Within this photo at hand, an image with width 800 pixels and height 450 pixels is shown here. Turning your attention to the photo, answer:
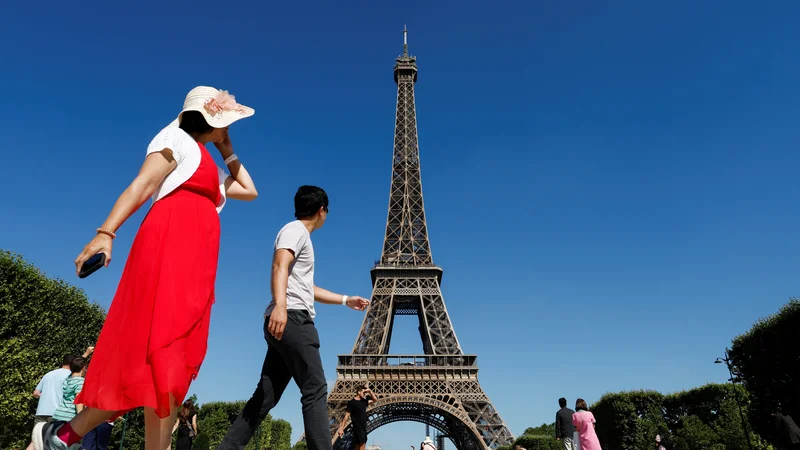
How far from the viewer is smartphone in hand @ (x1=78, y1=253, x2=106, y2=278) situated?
244 cm

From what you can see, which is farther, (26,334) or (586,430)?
(26,334)

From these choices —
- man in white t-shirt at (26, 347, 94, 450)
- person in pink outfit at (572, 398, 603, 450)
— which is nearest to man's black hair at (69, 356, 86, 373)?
man in white t-shirt at (26, 347, 94, 450)

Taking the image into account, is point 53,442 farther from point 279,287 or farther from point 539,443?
point 539,443

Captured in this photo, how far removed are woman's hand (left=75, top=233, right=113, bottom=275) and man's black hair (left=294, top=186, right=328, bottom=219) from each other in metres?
1.93

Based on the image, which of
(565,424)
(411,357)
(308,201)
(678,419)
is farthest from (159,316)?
(411,357)

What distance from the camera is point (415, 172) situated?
47.5m

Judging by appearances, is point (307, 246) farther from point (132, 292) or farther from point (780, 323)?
point (780, 323)

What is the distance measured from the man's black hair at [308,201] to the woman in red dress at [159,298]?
1277mm

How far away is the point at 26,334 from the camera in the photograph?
16.8 m

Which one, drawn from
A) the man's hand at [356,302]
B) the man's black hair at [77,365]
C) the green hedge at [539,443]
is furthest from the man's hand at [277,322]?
the green hedge at [539,443]

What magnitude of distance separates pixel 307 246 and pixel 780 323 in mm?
18267

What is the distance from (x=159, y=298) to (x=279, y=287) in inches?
47.3

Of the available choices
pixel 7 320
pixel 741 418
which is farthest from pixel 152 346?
pixel 741 418

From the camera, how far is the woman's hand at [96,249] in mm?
2482
